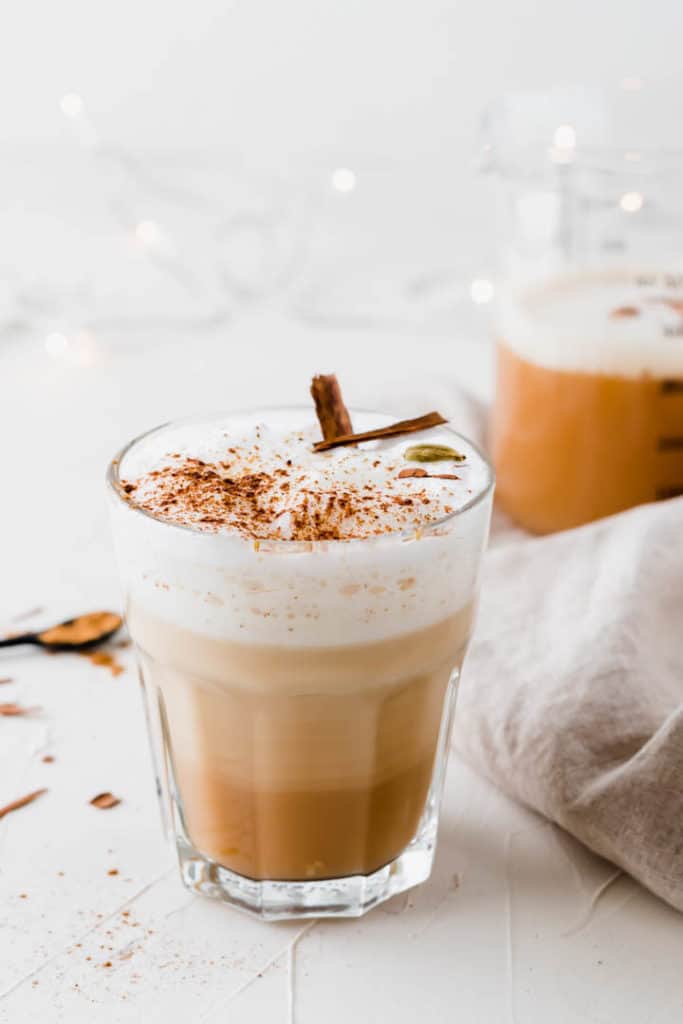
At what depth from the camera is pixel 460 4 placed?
8.91 feet

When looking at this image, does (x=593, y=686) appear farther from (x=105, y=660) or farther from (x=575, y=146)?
(x=575, y=146)

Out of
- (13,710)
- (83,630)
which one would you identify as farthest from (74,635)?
(13,710)

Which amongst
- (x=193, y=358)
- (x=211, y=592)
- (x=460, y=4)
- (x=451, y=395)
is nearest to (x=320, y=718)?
(x=211, y=592)

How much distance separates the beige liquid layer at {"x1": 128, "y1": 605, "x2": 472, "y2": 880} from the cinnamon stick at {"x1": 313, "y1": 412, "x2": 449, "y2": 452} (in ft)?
0.51

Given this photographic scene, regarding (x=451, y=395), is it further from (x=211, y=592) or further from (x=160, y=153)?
(x=160, y=153)

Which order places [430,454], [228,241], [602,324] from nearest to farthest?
[430,454] → [602,324] → [228,241]

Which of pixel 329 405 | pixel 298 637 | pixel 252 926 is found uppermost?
pixel 329 405

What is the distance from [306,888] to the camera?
107 cm

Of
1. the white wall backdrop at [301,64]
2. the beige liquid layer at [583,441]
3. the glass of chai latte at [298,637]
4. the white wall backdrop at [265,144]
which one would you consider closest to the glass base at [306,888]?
the glass of chai latte at [298,637]

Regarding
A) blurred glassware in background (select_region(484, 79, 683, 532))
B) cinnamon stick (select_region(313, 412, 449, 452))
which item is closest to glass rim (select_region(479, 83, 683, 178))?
blurred glassware in background (select_region(484, 79, 683, 532))

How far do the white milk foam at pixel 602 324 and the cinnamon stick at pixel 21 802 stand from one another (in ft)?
2.73

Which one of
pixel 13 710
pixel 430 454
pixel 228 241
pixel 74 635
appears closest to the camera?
pixel 430 454

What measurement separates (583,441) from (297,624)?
2.70ft

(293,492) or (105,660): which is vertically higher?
A: (293,492)
